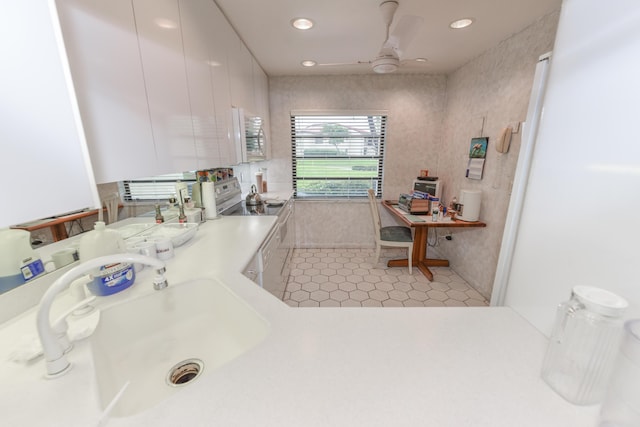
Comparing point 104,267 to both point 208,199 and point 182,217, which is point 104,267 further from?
point 208,199

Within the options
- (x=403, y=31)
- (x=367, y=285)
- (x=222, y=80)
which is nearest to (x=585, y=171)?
(x=403, y=31)

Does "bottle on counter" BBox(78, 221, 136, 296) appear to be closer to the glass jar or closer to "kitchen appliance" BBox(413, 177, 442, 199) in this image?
the glass jar

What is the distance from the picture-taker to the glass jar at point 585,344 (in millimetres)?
484

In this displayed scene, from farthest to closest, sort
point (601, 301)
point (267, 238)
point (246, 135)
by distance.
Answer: point (246, 135) < point (267, 238) < point (601, 301)

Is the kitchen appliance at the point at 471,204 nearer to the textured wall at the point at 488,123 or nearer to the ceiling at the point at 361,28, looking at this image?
the textured wall at the point at 488,123

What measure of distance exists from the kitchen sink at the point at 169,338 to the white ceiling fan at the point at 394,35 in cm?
189

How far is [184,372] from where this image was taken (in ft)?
2.96

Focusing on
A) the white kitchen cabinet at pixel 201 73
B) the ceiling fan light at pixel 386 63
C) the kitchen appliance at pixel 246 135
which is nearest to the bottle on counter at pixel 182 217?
the white kitchen cabinet at pixel 201 73

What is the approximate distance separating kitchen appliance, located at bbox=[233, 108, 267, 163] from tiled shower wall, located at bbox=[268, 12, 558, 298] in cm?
113

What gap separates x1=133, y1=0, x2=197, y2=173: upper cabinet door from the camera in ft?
3.66

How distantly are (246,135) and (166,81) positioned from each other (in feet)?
3.34

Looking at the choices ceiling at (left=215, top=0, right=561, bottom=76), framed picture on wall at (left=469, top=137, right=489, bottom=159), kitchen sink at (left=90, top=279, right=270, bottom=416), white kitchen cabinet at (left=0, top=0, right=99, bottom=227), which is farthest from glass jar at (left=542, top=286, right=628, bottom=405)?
framed picture on wall at (left=469, top=137, right=489, bottom=159)

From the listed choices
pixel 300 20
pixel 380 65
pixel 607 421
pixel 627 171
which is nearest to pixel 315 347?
pixel 607 421

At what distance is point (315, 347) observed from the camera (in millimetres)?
665
